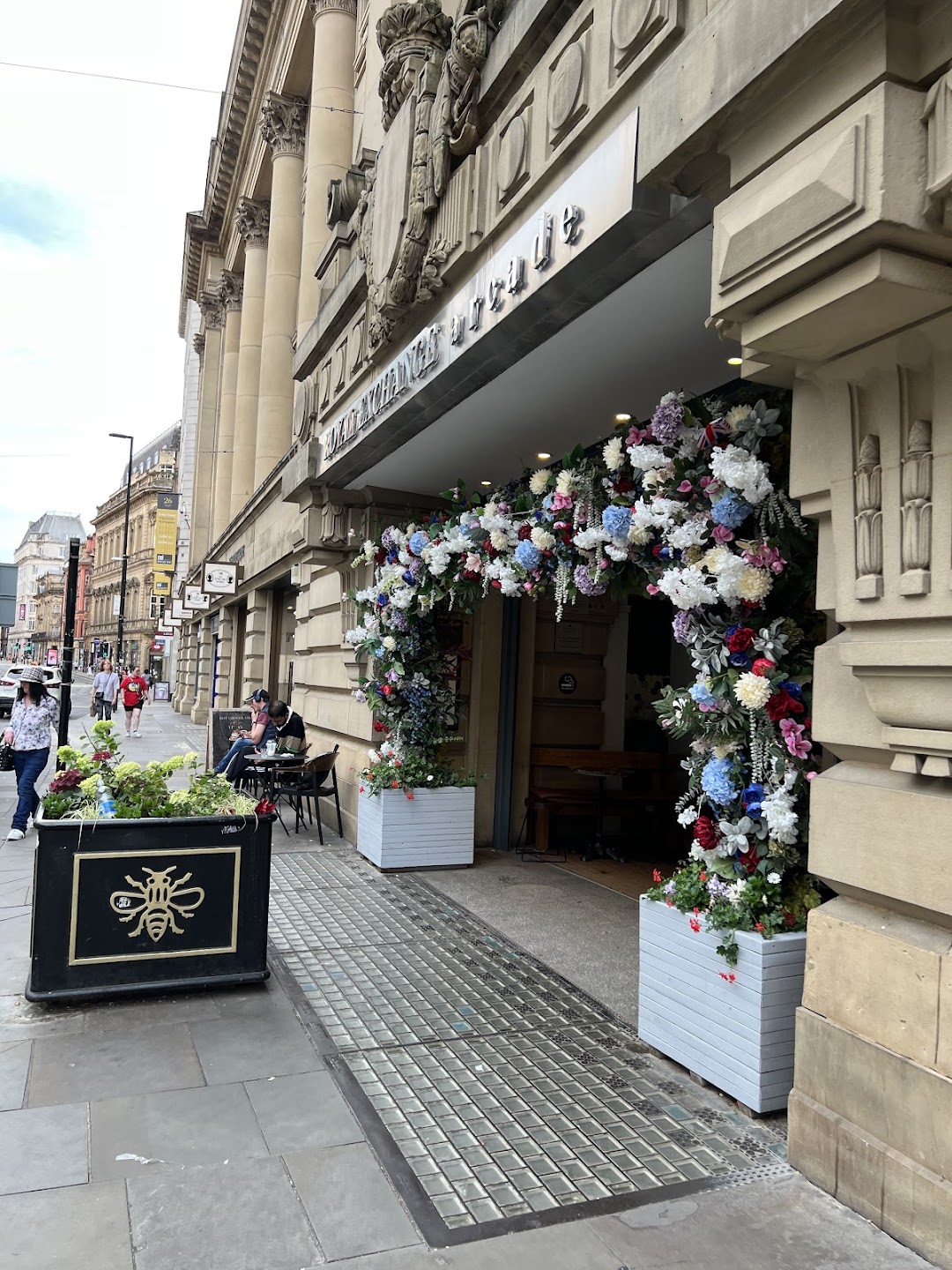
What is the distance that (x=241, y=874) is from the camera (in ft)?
17.8

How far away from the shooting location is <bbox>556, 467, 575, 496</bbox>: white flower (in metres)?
5.62

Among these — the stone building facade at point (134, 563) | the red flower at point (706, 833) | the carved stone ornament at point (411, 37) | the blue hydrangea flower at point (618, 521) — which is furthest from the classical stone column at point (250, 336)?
the stone building facade at point (134, 563)

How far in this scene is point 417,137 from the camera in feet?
21.1

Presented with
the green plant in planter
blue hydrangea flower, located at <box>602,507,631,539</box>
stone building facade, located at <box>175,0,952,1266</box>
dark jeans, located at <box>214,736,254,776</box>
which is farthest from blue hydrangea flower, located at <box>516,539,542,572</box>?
dark jeans, located at <box>214,736,254,776</box>

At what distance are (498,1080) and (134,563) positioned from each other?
82564 mm

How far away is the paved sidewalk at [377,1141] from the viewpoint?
3018 millimetres

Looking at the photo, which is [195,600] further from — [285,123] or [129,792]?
[129,792]

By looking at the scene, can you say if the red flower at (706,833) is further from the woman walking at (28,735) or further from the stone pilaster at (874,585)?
the woman walking at (28,735)

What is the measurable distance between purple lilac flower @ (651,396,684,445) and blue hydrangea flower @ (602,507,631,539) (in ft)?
1.46

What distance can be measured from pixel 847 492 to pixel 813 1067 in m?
2.17

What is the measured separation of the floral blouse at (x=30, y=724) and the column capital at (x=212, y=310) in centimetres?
2618

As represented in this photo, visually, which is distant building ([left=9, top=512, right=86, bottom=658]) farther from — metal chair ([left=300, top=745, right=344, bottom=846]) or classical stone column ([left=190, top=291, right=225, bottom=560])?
metal chair ([left=300, top=745, right=344, bottom=846])

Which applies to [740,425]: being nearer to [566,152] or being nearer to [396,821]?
[566,152]

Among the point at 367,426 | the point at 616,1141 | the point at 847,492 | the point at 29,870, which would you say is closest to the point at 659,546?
the point at 847,492
